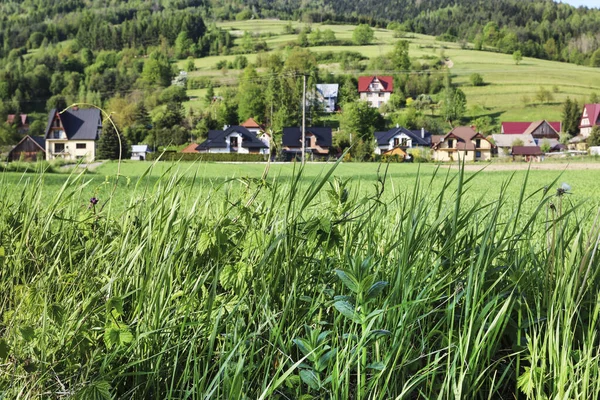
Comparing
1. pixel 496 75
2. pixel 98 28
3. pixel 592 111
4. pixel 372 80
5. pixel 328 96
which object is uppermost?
pixel 98 28

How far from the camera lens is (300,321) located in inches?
50.2

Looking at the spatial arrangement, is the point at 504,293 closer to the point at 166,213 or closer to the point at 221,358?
the point at 221,358

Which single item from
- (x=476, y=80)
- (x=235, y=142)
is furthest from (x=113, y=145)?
(x=476, y=80)

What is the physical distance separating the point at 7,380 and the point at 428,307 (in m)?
0.92

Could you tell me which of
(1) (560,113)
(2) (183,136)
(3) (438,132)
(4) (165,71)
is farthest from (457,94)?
(4) (165,71)

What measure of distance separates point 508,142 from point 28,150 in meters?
62.2

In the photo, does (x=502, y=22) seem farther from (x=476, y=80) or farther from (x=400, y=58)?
(x=476, y=80)

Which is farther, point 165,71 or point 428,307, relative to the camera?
point 165,71

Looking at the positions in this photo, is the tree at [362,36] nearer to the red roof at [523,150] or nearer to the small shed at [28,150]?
the red roof at [523,150]

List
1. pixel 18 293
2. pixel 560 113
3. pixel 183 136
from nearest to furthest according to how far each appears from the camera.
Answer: pixel 18 293
pixel 183 136
pixel 560 113

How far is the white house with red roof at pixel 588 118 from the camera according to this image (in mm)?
85625

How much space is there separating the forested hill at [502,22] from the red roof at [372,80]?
120 feet

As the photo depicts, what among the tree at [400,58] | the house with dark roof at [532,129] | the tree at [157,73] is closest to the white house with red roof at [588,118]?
the house with dark roof at [532,129]

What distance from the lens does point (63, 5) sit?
18462 centimetres
